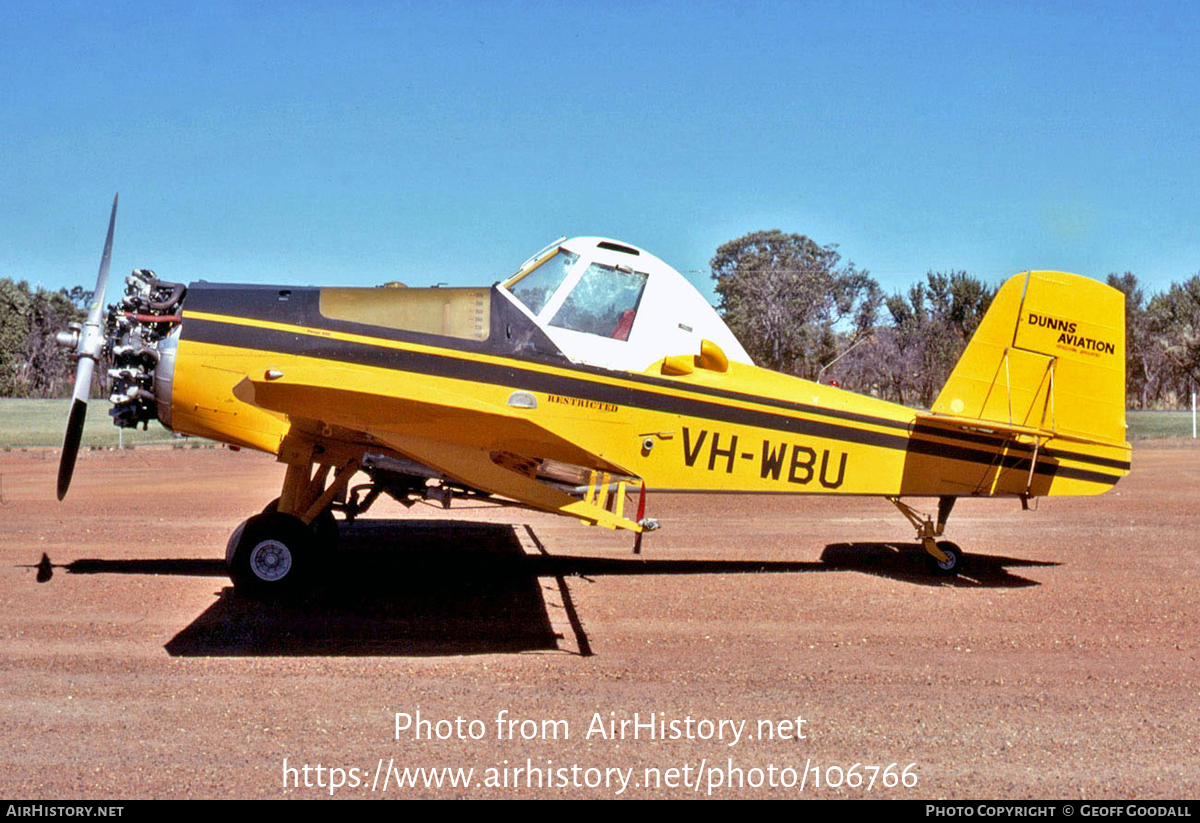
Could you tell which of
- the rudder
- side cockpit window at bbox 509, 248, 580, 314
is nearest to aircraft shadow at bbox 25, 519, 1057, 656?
the rudder

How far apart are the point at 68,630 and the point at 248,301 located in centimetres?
267

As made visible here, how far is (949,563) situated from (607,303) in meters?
4.30

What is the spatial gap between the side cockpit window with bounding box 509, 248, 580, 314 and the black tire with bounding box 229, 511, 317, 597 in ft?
8.44

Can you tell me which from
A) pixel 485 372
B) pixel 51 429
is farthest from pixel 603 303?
pixel 51 429

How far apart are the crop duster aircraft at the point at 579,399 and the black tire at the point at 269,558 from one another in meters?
0.02

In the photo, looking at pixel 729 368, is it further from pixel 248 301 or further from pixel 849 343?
pixel 849 343

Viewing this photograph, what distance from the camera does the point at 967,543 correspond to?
11234 millimetres

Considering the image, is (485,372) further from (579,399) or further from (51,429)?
(51,429)

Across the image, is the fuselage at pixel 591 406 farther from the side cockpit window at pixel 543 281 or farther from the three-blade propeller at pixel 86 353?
the three-blade propeller at pixel 86 353

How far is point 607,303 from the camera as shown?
25.6 ft

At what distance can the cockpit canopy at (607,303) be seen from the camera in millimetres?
7656

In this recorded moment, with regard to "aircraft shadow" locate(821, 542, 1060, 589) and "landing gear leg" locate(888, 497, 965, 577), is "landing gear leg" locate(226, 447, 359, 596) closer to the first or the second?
"aircraft shadow" locate(821, 542, 1060, 589)

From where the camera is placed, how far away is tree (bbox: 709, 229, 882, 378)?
35.0 m

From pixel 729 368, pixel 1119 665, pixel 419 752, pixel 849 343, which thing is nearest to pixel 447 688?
pixel 419 752
